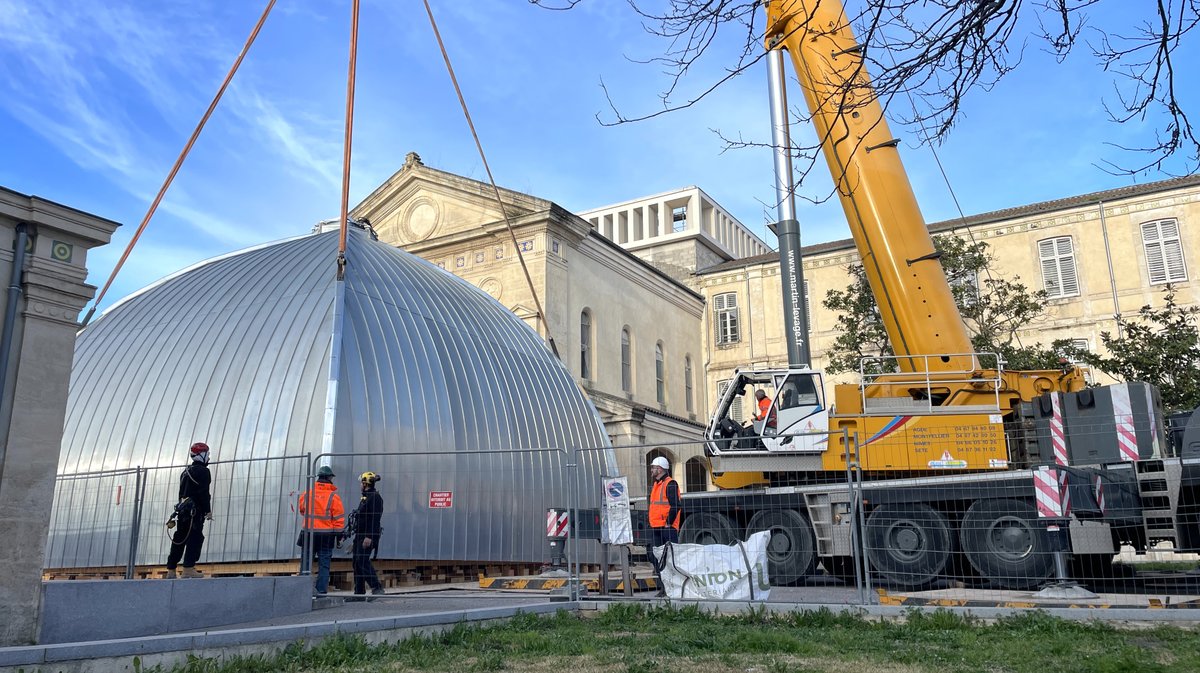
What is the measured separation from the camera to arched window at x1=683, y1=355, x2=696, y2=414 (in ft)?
139

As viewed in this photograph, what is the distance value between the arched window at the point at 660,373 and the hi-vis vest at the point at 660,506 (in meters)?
28.0

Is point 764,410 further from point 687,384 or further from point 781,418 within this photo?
point 687,384

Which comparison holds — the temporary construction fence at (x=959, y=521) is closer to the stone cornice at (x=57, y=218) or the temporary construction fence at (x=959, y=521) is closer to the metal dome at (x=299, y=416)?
the metal dome at (x=299, y=416)

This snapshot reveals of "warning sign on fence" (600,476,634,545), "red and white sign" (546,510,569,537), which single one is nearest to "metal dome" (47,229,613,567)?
"red and white sign" (546,510,569,537)

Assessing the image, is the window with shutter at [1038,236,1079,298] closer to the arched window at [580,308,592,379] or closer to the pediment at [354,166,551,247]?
the arched window at [580,308,592,379]

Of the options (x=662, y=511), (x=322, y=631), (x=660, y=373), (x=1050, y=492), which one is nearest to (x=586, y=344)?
(x=660, y=373)

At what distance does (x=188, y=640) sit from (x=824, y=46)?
43.4 feet

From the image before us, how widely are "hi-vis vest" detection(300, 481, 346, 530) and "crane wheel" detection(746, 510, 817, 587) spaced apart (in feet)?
20.9

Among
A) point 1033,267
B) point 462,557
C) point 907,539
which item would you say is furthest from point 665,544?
point 1033,267

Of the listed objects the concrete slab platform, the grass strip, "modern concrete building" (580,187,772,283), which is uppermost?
"modern concrete building" (580,187,772,283)

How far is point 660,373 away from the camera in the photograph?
40906mm

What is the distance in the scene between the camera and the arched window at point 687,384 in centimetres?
4241

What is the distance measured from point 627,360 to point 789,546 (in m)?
24.2

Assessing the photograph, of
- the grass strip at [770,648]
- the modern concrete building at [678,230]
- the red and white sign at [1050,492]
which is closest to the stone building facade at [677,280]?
the modern concrete building at [678,230]
